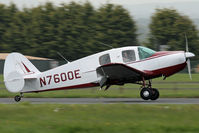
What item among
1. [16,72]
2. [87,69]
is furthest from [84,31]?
[87,69]

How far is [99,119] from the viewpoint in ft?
39.2

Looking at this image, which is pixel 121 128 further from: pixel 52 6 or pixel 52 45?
pixel 52 6

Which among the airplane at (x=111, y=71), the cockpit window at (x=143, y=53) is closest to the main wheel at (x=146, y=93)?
the airplane at (x=111, y=71)

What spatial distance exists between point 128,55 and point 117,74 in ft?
3.05

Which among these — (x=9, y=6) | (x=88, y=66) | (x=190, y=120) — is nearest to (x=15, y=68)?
(x=88, y=66)

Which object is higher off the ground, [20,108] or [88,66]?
Result: [88,66]

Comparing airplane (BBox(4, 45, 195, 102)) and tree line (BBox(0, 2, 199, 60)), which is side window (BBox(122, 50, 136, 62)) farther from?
tree line (BBox(0, 2, 199, 60))

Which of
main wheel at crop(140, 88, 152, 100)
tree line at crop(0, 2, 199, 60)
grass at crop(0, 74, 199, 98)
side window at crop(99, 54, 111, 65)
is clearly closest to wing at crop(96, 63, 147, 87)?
side window at crop(99, 54, 111, 65)

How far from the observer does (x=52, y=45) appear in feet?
182

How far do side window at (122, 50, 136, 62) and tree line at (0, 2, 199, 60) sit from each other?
35.8 m

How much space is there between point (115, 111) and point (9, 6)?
183 feet

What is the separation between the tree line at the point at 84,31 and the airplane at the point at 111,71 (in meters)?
34.8

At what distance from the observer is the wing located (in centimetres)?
1706

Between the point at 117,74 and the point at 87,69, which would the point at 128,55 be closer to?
the point at 117,74
